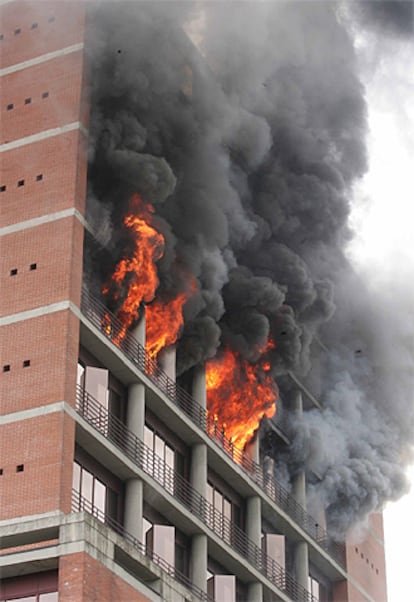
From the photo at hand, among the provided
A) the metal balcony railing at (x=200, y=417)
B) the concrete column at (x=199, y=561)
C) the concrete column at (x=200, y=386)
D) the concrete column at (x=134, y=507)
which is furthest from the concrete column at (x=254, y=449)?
the concrete column at (x=134, y=507)

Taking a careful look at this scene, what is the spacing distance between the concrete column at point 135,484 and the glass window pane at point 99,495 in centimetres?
94

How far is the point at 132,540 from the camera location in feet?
157

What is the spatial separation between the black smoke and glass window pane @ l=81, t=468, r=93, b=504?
7832 mm

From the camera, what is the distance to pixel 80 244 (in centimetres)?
4909

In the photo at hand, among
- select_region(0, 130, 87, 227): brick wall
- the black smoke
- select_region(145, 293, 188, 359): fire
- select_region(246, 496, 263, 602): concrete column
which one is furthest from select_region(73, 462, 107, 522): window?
select_region(246, 496, 263, 602): concrete column

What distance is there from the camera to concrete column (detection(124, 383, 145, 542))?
4828 centimetres

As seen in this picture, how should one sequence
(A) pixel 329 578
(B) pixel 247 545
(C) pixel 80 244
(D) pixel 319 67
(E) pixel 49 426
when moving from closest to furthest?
(E) pixel 49 426
(C) pixel 80 244
(B) pixel 247 545
(A) pixel 329 578
(D) pixel 319 67

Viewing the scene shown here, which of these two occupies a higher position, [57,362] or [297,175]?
[297,175]

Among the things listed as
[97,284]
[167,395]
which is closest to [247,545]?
[167,395]

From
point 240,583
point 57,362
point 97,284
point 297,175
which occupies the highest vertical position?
point 297,175

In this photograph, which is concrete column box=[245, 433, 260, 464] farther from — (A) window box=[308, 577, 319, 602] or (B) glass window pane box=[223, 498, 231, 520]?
(A) window box=[308, 577, 319, 602]

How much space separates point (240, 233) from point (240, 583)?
13.1 meters

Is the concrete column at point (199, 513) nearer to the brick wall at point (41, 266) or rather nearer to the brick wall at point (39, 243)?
the brick wall at point (39, 243)

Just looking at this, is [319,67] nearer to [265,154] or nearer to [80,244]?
[265,154]
